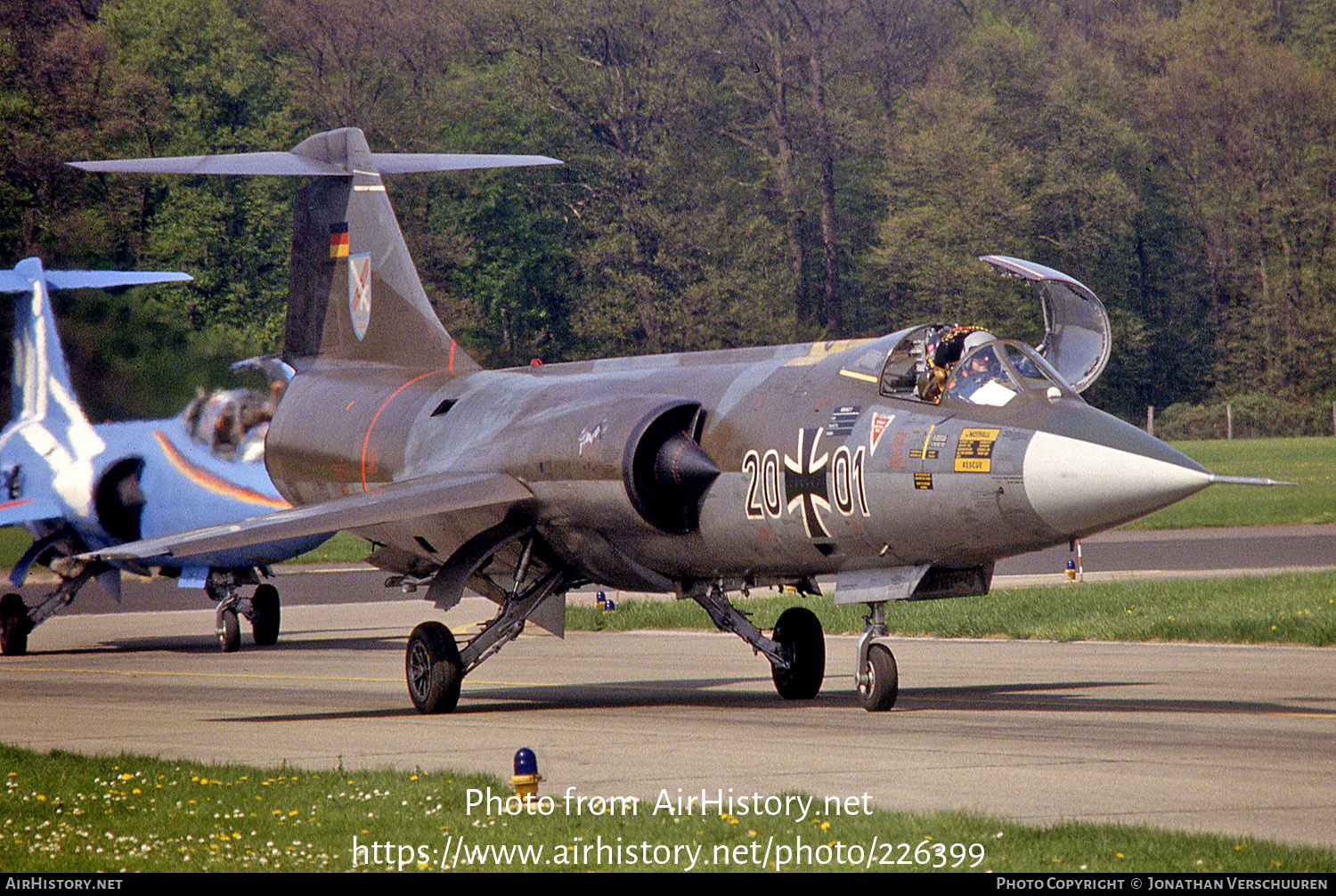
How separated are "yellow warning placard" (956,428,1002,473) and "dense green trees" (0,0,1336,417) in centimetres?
4847

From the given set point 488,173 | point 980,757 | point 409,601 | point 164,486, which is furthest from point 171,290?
point 980,757

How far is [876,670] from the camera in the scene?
13.1 m

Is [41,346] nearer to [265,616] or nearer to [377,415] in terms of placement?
[265,616]

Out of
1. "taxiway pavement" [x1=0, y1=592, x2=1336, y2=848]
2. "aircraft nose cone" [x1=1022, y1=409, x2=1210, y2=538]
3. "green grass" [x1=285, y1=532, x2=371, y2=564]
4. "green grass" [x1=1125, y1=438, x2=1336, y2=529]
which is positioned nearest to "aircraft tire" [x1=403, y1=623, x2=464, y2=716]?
"taxiway pavement" [x1=0, y1=592, x2=1336, y2=848]

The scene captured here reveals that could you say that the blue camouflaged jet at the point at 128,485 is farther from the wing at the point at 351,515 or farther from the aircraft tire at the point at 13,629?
the wing at the point at 351,515

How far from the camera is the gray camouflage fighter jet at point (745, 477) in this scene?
39.0 feet

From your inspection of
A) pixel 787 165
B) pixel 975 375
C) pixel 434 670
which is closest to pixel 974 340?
pixel 975 375

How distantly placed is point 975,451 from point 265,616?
13838 millimetres

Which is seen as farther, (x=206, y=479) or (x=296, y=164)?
(x=206, y=479)

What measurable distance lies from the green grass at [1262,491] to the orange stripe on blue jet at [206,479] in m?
23.5

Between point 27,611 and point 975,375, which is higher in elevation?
point 975,375

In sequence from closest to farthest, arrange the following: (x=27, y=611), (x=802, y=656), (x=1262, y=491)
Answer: (x=802, y=656) < (x=27, y=611) < (x=1262, y=491)

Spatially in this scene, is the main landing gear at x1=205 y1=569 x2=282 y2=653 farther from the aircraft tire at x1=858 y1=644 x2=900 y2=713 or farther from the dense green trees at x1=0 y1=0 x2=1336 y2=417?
the dense green trees at x1=0 y1=0 x2=1336 y2=417

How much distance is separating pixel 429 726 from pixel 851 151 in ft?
210
